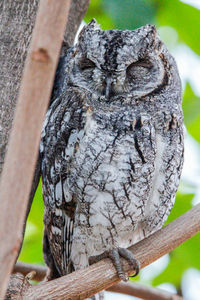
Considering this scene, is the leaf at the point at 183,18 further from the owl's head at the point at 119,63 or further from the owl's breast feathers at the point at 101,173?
the owl's breast feathers at the point at 101,173

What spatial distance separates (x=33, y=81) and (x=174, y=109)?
1227mm

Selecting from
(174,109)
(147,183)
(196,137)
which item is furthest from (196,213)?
(196,137)

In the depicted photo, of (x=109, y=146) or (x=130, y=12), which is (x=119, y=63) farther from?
(x=109, y=146)

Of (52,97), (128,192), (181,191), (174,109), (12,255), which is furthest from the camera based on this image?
(181,191)

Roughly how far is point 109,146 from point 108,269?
42 cm

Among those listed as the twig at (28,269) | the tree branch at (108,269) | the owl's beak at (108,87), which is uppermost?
the owl's beak at (108,87)

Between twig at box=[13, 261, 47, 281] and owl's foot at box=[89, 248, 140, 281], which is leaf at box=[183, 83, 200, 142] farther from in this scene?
twig at box=[13, 261, 47, 281]

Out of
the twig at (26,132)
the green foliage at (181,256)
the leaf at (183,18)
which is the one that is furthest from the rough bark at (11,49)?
the twig at (26,132)

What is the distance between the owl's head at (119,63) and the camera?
1665 mm

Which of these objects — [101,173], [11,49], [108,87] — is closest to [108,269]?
[101,173]

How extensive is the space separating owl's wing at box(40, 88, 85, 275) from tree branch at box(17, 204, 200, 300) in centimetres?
27

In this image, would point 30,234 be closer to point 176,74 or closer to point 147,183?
point 147,183

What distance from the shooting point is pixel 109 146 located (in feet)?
5.38

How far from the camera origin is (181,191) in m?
2.06
